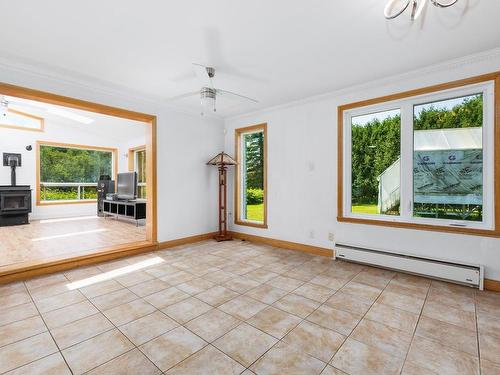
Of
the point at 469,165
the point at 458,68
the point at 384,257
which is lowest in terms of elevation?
the point at 384,257

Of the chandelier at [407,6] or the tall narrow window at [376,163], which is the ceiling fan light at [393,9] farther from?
the tall narrow window at [376,163]

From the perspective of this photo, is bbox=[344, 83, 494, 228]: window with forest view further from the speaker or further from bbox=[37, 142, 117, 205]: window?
bbox=[37, 142, 117, 205]: window

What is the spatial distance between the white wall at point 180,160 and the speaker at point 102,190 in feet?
14.2

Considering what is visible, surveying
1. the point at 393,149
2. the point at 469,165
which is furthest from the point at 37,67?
the point at 469,165

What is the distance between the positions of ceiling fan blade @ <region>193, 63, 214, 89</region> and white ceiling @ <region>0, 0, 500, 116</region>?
0.09 meters

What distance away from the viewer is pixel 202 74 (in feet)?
9.97

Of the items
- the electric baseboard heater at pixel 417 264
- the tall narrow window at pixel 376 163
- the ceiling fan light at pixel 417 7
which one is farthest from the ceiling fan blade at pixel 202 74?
the electric baseboard heater at pixel 417 264

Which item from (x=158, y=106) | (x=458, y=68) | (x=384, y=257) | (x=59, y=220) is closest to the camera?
(x=458, y=68)

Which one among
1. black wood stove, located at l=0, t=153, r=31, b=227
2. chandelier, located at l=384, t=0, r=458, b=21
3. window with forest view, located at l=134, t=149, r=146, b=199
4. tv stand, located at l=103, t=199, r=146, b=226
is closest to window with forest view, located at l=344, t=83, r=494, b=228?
chandelier, located at l=384, t=0, r=458, b=21

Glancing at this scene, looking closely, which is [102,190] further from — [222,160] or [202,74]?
[202,74]

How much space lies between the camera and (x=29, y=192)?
6332mm

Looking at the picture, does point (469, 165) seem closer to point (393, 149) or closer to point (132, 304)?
point (393, 149)

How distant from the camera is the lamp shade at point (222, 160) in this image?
475 cm

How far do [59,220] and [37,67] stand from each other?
5295 mm
